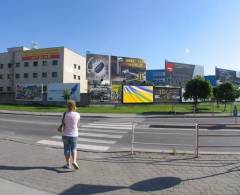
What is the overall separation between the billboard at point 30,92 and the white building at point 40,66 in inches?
600

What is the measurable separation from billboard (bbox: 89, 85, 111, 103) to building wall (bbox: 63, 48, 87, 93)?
17.6 m

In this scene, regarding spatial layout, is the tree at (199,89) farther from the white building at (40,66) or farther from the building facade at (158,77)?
the building facade at (158,77)

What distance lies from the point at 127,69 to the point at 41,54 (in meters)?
21.4

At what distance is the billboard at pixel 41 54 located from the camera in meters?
73.5

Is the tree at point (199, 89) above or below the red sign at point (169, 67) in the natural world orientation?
below

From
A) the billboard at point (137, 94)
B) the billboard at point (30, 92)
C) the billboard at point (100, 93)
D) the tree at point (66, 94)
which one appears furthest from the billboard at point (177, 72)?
the tree at point (66, 94)

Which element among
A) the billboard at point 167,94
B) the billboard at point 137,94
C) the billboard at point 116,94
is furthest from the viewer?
the billboard at point 116,94

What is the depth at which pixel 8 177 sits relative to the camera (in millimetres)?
7094

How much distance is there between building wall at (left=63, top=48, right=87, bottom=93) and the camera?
7416 centimetres

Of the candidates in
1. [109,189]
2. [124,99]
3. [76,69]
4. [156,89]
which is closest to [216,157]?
[109,189]

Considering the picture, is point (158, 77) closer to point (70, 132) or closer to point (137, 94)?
point (137, 94)

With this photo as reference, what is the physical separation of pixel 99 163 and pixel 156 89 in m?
46.5

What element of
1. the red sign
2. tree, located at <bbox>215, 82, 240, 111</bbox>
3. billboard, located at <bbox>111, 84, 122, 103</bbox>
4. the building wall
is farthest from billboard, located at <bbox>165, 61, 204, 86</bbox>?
tree, located at <bbox>215, 82, 240, 111</bbox>

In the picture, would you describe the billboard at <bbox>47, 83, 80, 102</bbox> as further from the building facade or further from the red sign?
the red sign
